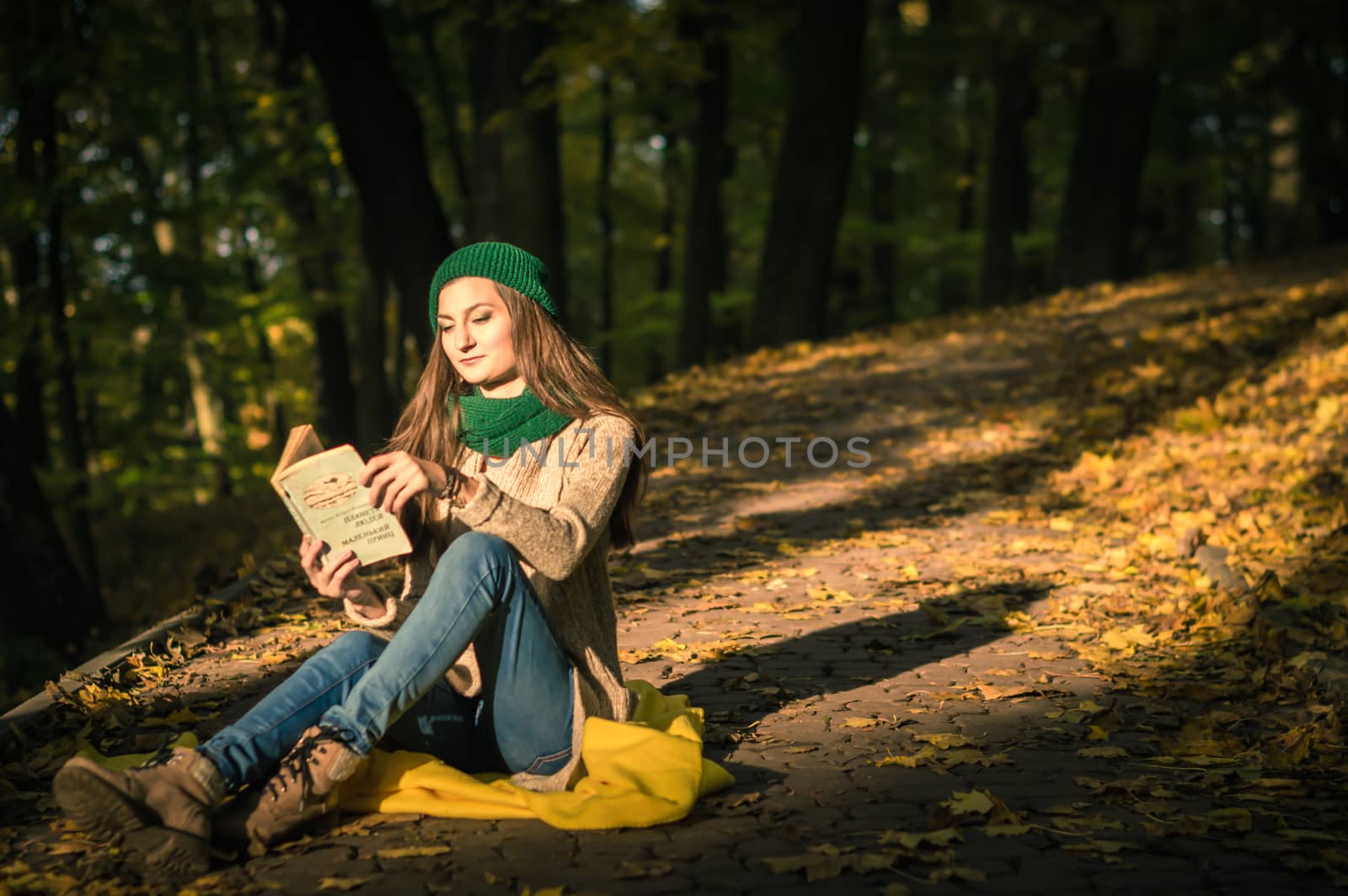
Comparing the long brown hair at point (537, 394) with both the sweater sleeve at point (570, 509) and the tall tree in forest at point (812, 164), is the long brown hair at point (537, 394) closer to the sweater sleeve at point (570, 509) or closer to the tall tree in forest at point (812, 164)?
the sweater sleeve at point (570, 509)

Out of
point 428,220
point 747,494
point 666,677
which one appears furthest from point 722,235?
point 666,677

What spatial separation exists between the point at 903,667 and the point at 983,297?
16028 mm

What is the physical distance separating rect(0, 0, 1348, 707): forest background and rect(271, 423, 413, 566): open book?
4.70m

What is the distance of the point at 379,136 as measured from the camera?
39.8 feet

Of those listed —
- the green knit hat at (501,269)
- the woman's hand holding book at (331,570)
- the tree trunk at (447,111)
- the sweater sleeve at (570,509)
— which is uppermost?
the tree trunk at (447,111)

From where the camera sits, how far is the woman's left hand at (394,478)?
10.6 feet

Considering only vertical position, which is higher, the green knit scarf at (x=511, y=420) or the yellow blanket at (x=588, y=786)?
the green knit scarf at (x=511, y=420)

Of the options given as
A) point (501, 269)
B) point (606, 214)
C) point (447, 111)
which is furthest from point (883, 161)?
point (501, 269)

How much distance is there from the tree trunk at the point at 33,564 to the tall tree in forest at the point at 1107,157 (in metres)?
12.9

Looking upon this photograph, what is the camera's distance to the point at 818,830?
345 centimetres

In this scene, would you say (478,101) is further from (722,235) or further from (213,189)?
(722,235)

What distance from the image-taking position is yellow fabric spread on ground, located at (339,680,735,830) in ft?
11.4

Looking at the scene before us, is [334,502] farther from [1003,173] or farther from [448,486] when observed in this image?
[1003,173]

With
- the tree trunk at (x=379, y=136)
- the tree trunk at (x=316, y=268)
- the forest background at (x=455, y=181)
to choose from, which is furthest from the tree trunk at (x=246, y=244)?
the tree trunk at (x=379, y=136)
